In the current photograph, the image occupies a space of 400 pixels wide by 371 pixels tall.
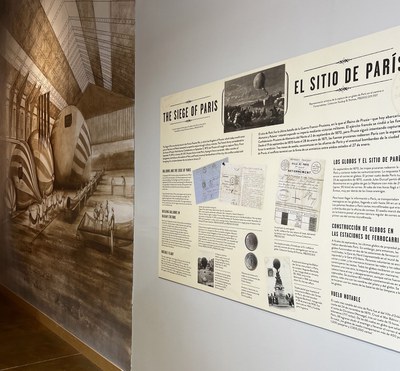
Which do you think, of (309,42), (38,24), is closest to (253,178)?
(309,42)

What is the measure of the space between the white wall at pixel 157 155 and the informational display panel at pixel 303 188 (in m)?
0.06

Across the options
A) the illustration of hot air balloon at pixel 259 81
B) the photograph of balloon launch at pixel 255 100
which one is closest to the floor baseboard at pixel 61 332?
the photograph of balloon launch at pixel 255 100

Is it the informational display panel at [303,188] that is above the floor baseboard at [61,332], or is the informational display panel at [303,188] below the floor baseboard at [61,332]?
above

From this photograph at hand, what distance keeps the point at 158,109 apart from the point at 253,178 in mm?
948

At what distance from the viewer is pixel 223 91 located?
2141 millimetres

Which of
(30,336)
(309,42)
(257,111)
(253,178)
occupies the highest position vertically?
(309,42)

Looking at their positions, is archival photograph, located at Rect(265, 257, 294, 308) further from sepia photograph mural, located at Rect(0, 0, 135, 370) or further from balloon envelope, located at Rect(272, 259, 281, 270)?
Result: sepia photograph mural, located at Rect(0, 0, 135, 370)

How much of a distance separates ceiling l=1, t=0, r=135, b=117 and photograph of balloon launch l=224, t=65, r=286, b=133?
106 centimetres

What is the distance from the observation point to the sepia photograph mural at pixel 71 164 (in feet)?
10.0

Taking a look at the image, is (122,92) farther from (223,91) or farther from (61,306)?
(61,306)

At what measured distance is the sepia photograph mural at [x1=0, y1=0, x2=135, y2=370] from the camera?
3049 millimetres

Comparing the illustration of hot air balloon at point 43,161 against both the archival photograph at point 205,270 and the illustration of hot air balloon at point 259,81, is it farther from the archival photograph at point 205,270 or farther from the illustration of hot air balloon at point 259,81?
the illustration of hot air balloon at point 259,81

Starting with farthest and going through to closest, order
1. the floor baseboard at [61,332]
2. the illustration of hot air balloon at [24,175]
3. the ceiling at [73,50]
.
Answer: the illustration of hot air balloon at [24,175], the floor baseboard at [61,332], the ceiling at [73,50]

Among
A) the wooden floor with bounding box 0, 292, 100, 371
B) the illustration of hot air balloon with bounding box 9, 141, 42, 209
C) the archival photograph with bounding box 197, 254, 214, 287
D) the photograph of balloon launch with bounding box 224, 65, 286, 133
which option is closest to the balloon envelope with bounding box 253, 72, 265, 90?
the photograph of balloon launch with bounding box 224, 65, 286, 133
